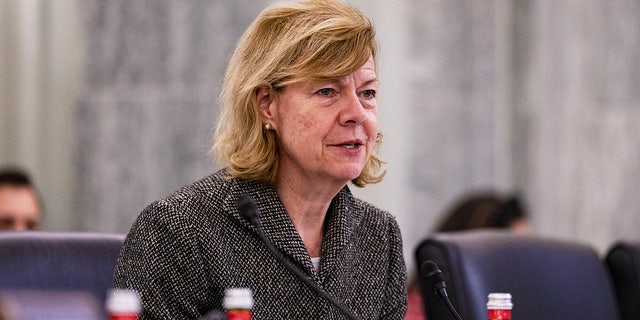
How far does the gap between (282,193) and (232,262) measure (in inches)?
8.7

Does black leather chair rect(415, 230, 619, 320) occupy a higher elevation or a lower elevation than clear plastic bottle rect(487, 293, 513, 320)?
lower

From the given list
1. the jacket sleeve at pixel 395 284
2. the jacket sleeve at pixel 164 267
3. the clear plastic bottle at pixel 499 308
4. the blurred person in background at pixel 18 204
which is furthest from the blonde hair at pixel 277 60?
the blurred person in background at pixel 18 204

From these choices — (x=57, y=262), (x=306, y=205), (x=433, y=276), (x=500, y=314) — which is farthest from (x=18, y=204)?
(x=500, y=314)

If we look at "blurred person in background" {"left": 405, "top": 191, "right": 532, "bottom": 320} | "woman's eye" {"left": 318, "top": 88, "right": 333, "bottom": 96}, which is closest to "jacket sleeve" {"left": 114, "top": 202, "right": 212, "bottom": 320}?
"woman's eye" {"left": 318, "top": 88, "right": 333, "bottom": 96}


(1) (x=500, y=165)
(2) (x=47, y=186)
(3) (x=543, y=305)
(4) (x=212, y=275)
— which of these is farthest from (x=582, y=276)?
(1) (x=500, y=165)

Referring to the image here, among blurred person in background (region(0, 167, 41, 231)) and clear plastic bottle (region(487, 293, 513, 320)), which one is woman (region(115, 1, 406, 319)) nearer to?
clear plastic bottle (region(487, 293, 513, 320))

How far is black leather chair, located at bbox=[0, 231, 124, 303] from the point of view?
2.14 metres

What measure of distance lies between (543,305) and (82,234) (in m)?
1.03

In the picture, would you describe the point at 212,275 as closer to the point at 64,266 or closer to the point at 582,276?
the point at 64,266

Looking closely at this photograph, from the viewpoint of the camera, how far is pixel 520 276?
2.54 meters

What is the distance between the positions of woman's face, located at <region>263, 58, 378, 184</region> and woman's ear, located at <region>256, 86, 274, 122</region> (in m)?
0.03

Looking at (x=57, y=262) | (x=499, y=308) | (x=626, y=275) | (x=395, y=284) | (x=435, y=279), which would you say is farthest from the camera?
(x=626, y=275)

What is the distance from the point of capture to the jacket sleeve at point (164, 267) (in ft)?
6.69

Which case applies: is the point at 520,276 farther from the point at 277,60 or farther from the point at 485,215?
the point at 485,215
